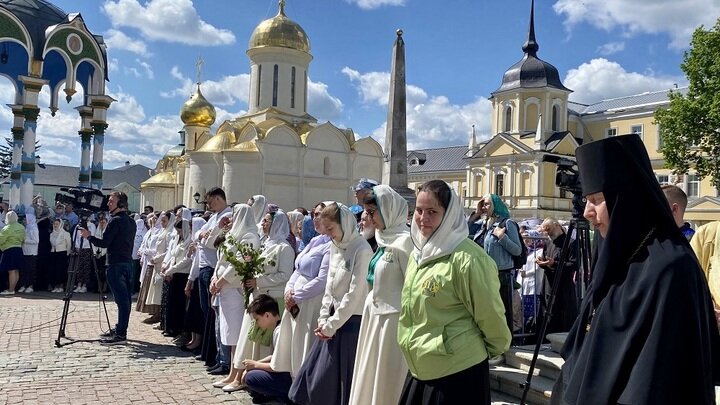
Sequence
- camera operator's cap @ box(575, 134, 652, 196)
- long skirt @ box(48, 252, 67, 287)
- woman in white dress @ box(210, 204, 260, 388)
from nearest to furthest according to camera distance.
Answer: camera operator's cap @ box(575, 134, 652, 196) → woman in white dress @ box(210, 204, 260, 388) → long skirt @ box(48, 252, 67, 287)

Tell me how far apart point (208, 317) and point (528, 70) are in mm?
47537

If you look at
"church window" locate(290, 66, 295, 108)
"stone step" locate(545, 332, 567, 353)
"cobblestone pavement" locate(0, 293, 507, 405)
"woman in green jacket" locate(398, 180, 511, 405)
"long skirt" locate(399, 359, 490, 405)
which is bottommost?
"cobblestone pavement" locate(0, 293, 507, 405)

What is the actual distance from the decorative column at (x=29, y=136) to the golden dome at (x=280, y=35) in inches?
724

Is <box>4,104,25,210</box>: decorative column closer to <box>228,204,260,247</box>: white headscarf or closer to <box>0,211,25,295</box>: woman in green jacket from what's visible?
<box>0,211,25,295</box>: woman in green jacket

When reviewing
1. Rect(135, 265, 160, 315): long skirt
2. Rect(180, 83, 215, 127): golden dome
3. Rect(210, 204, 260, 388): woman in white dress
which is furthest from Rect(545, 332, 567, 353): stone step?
Rect(180, 83, 215, 127): golden dome

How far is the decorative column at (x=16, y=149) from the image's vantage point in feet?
68.1

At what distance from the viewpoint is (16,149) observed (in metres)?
21.7

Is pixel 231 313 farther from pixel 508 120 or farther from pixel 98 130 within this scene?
pixel 508 120

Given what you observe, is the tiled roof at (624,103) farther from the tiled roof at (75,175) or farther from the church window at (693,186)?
the tiled roof at (75,175)

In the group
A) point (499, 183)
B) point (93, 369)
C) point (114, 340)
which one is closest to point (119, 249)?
point (114, 340)

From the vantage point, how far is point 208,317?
7.82m

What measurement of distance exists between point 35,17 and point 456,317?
2201 centimetres

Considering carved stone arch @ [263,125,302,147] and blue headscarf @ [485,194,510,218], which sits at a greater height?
carved stone arch @ [263,125,302,147]

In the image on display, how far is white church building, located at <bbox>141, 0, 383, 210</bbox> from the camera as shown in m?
35.0
